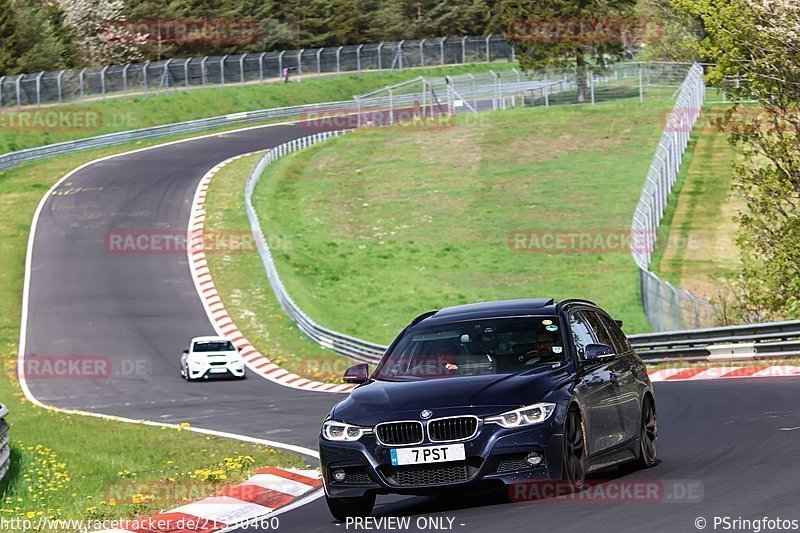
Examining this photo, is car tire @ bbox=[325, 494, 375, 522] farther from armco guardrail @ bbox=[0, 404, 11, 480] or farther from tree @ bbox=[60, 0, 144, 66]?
tree @ bbox=[60, 0, 144, 66]

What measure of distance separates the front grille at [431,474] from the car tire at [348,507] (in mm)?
523

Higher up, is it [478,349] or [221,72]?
[478,349]

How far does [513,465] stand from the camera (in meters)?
9.87

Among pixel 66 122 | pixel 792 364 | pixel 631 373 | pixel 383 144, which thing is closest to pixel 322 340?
pixel 792 364

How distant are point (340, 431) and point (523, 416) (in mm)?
1413

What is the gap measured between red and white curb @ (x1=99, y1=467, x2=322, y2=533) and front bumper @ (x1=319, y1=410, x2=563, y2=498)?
1779 millimetres

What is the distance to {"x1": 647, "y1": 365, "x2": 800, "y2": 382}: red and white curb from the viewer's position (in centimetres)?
2341

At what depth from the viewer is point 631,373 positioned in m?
12.3

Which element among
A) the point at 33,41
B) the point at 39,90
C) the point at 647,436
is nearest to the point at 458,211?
the point at 39,90

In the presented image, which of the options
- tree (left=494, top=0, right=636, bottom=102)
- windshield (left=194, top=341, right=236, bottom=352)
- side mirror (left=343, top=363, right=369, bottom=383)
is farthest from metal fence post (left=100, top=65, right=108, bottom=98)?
side mirror (left=343, top=363, right=369, bottom=383)

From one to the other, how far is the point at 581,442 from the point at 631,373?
77.6 inches

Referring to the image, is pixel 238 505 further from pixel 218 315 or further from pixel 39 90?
pixel 39 90

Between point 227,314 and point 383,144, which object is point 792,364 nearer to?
point 227,314

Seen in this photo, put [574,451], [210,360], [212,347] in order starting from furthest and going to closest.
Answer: [212,347] → [210,360] → [574,451]
